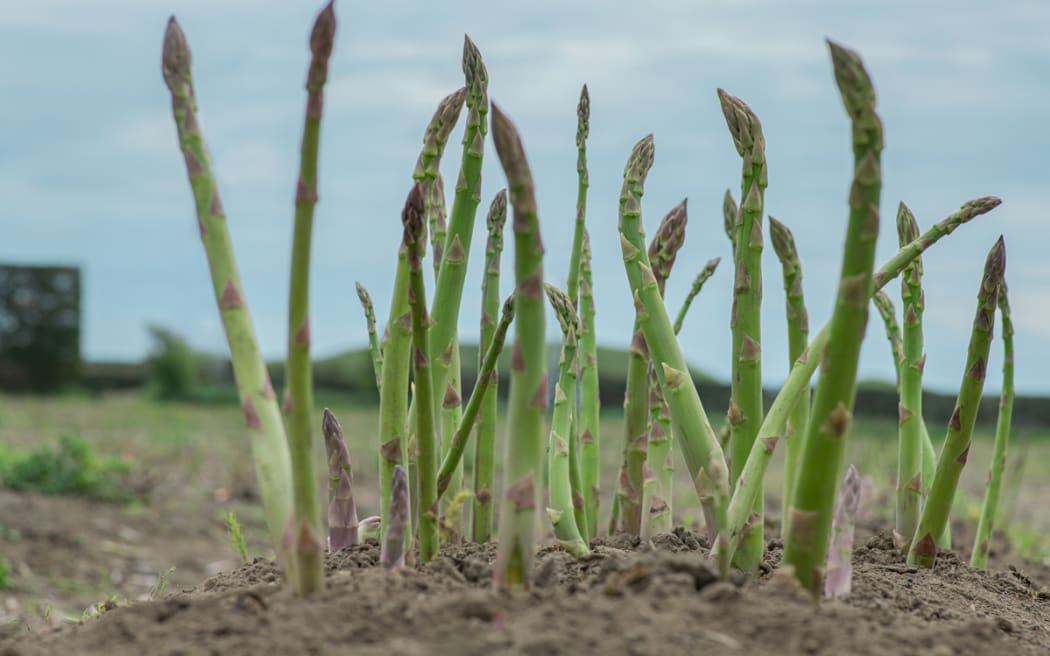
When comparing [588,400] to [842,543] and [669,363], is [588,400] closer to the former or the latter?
[669,363]

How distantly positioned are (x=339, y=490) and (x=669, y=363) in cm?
81

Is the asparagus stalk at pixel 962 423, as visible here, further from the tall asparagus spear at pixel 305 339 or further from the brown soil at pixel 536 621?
the tall asparagus spear at pixel 305 339

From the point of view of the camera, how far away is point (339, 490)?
227 cm

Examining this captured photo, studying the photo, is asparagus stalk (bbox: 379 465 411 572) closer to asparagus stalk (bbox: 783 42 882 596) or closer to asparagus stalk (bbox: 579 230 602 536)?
asparagus stalk (bbox: 783 42 882 596)

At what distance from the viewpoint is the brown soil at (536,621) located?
4.85 ft

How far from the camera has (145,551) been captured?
18.8ft

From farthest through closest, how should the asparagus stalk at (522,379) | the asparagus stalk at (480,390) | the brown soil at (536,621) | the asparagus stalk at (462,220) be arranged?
the asparagus stalk at (462,220) < the asparagus stalk at (480,390) < the asparagus stalk at (522,379) < the brown soil at (536,621)

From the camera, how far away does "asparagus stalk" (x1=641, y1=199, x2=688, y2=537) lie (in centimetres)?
258

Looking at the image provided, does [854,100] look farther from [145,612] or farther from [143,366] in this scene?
[143,366]

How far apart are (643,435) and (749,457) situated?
0.71m

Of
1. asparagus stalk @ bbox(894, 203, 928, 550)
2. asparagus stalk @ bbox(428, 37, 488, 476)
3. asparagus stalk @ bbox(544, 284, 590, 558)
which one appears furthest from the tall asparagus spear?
asparagus stalk @ bbox(894, 203, 928, 550)

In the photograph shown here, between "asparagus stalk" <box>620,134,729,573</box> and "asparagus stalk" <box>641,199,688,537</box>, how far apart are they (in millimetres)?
217

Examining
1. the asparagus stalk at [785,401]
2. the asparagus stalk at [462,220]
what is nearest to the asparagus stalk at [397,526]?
the asparagus stalk at [462,220]

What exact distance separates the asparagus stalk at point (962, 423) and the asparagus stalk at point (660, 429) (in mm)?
701
